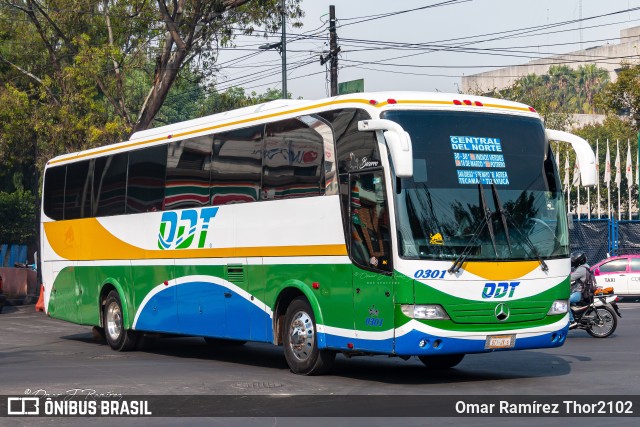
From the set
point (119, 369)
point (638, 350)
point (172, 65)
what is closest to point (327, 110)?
point (119, 369)

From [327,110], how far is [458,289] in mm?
3005

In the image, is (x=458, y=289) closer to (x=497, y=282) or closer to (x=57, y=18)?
(x=497, y=282)

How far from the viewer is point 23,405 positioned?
1162 centimetres

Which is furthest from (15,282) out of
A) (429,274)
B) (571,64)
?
(571,64)

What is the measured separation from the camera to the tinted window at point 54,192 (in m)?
22.0

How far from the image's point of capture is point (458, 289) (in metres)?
12.7

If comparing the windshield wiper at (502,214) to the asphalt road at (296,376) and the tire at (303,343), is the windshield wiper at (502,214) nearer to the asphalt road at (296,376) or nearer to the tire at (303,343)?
the asphalt road at (296,376)

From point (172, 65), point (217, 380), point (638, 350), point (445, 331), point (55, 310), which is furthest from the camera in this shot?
point (172, 65)

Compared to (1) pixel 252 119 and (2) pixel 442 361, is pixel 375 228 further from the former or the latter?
(1) pixel 252 119

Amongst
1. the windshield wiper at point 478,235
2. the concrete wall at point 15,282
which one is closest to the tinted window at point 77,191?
the windshield wiper at point 478,235

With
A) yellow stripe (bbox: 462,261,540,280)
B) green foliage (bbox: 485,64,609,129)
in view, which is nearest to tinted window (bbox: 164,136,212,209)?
yellow stripe (bbox: 462,261,540,280)

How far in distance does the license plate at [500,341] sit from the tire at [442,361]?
2.22 meters

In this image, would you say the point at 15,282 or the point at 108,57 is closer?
the point at 108,57

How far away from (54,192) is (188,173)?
6.05 meters
